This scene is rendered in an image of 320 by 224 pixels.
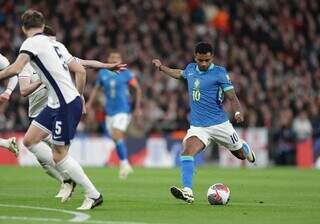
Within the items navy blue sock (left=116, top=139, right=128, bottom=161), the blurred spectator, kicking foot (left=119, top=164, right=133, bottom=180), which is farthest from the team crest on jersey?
the blurred spectator

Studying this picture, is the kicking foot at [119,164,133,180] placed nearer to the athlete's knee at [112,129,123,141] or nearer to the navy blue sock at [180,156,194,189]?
the athlete's knee at [112,129,123,141]

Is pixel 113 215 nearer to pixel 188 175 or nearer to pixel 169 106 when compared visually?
pixel 188 175

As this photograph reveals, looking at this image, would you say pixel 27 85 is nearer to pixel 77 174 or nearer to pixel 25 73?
pixel 25 73

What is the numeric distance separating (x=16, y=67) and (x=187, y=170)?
3435 mm

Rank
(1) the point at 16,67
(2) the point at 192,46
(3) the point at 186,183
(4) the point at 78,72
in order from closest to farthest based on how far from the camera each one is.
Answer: (1) the point at 16,67
(4) the point at 78,72
(3) the point at 186,183
(2) the point at 192,46

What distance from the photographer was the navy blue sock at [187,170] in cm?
1371

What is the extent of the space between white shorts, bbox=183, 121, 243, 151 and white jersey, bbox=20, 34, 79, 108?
2.70 metres

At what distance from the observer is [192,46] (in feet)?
106

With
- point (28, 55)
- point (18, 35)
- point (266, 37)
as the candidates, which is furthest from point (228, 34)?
point (28, 55)

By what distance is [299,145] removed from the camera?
98.7 feet

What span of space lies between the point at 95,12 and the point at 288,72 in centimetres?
692

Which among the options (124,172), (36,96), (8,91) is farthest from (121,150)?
(8,91)

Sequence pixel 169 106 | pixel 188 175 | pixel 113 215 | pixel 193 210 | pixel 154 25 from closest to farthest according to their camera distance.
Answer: pixel 113 215
pixel 193 210
pixel 188 175
pixel 169 106
pixel 154 25

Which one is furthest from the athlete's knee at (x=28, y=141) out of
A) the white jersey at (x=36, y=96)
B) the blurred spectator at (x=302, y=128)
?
the blurred spectator at (x=302, y=128)
